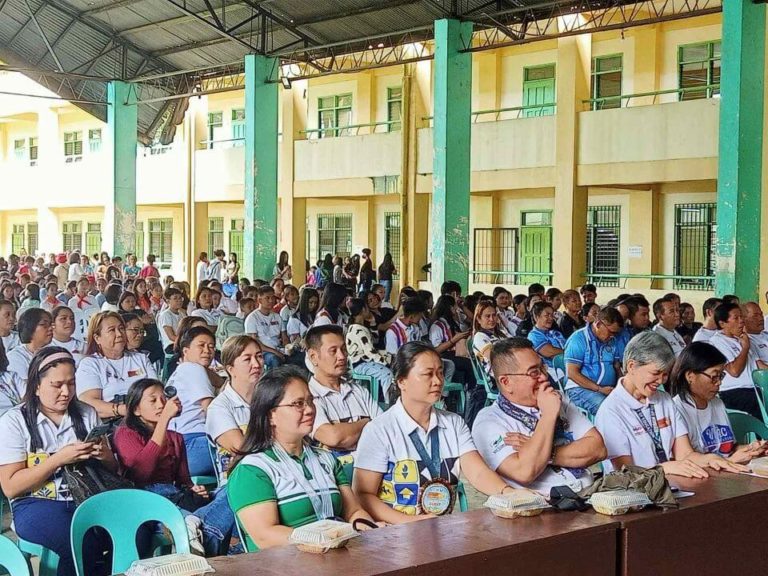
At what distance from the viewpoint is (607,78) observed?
1702 centimetres

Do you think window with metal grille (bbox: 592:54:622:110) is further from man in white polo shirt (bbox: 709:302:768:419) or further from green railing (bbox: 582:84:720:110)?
man in white polo shirt (bbox: 709:302:768:419)

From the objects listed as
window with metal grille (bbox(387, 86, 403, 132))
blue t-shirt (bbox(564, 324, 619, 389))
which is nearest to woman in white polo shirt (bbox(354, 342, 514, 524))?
blue t-shirt (bbox(564, 324, 619, 389))

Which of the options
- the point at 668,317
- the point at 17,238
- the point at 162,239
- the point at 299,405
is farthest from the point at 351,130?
the point at 299,405

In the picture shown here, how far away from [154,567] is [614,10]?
Answer: 44.1 ft

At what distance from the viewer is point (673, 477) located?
3.20 metres

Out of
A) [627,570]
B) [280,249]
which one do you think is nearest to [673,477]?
[627,570]

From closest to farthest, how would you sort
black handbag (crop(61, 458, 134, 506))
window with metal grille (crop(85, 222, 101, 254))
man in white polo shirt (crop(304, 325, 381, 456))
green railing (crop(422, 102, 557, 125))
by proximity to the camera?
black handbag (crop(61, 458, 134, 506)) < man in white polo shirt (crop(304, 325, 381, 456)) < green railing (crop(422, 102, 557, 125)) < window with metal grille (crop(85, 222, 101, 254))

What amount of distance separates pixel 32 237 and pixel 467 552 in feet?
97.2

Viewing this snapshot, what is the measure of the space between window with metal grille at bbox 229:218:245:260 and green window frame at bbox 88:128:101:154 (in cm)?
457

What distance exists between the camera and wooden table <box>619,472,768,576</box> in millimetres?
2439

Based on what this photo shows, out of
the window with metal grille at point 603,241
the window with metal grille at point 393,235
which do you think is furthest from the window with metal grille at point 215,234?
the window with metal grille at point 603,241

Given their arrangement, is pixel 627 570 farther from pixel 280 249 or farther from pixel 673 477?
pixel 280 249

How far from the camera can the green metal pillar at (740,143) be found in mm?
10922

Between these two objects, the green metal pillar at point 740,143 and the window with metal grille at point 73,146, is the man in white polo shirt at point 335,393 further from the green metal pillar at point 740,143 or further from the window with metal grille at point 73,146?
the window with metal grille at point 73,146
